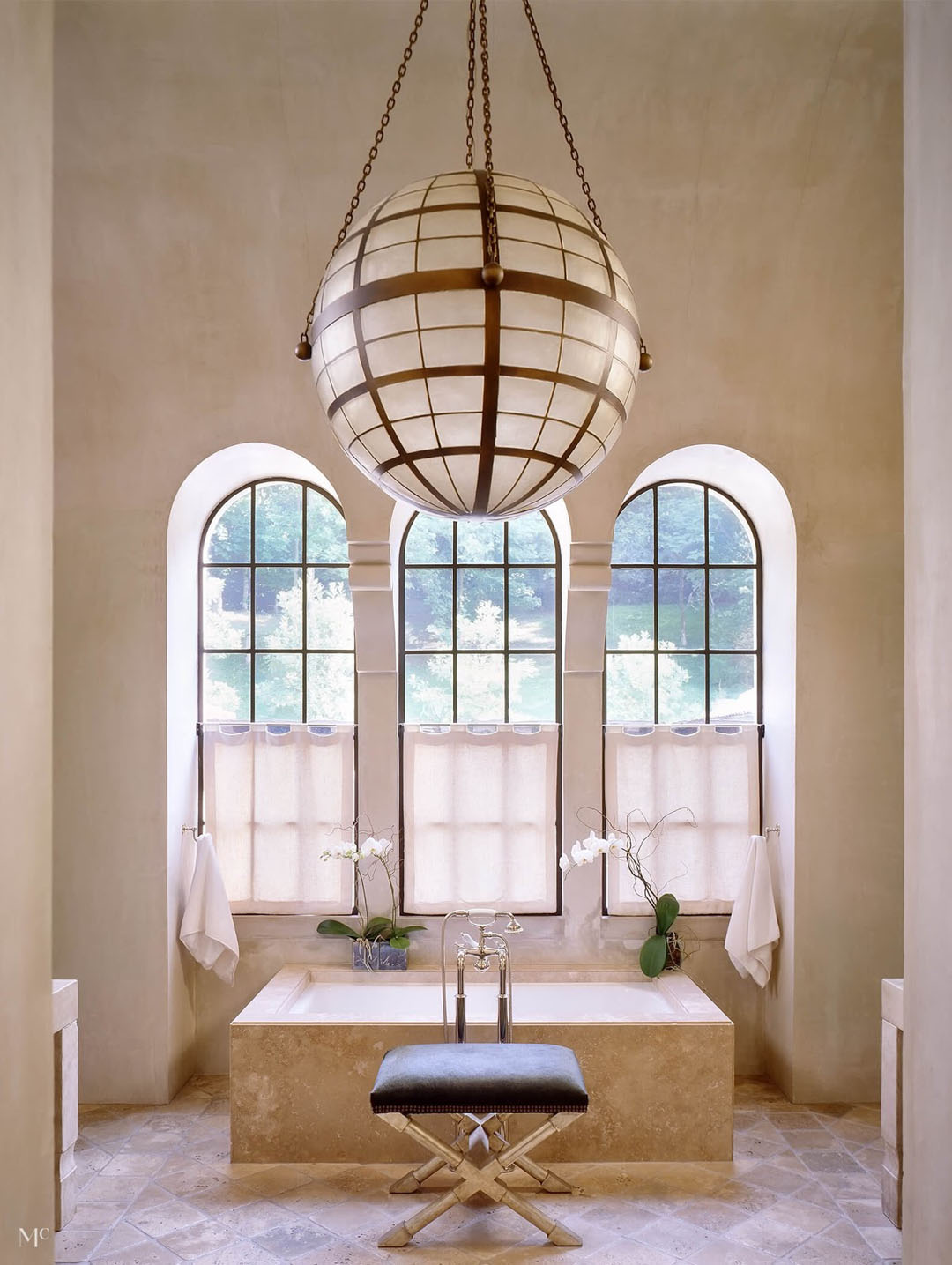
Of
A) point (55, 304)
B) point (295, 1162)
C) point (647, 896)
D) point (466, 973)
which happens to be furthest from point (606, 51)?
point (295, 1162)

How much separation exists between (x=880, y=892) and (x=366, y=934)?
260cm

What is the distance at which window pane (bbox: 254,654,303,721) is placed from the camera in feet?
18.5

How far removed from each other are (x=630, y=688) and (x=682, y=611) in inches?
20.7

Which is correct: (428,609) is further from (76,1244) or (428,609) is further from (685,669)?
(76,1244)

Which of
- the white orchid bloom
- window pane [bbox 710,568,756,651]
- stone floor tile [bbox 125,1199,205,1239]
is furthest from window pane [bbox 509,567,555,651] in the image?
stone floor tile [bbox 125,1199,205,1239]

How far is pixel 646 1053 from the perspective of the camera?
4352mm

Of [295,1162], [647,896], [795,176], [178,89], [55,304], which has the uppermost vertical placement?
[178,89]

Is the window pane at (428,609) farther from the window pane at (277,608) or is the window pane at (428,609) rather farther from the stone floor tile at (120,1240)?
the stone floor tile at (120,1240)

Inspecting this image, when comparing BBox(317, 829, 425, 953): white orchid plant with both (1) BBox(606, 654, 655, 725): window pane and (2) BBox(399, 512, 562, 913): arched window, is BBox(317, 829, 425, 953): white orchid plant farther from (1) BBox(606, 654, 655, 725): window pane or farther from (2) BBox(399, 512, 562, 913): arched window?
(1) BBox(606, 654, 655, 725): window pane

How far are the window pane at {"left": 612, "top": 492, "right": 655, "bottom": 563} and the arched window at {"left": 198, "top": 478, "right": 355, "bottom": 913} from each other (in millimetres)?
1556

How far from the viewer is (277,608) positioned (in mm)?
5672
